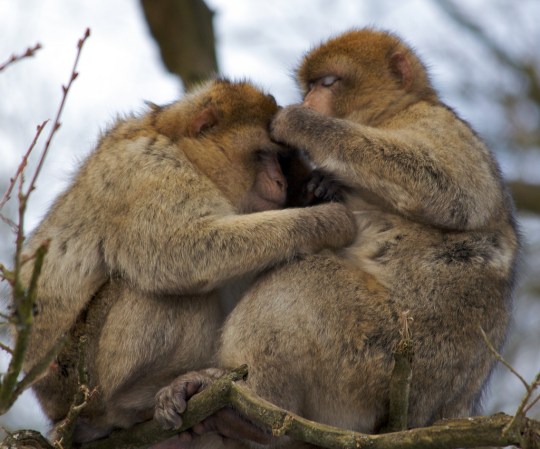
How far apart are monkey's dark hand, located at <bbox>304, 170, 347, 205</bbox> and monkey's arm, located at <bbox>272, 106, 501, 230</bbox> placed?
7.4 inches

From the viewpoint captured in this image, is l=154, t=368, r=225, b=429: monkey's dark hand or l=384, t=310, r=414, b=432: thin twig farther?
l=154, t=368, r=225, b=429: monkey's dark hand

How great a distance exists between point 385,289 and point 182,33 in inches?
195

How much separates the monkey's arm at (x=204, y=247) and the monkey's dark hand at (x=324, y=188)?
561 millimetres

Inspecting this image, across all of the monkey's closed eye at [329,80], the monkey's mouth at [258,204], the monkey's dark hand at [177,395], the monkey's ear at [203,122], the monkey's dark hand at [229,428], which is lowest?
the monkey's dark hand at [229,428]

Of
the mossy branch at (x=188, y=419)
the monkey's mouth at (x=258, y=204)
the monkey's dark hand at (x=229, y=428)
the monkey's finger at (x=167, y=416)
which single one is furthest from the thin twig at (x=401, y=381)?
the monkey's mouth at (x=258, y=204)

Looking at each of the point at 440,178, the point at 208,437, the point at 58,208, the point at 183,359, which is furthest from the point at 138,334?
the point at 440,178

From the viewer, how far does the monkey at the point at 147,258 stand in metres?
6.20

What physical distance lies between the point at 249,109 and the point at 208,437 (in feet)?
8.21

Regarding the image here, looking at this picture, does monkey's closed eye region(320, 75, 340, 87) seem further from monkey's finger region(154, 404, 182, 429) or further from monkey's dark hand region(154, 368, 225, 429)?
monkey's finger region(154, 404, 182, 429)

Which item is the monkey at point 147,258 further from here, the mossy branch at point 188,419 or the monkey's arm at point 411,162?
the monkey's arm at point 411,162

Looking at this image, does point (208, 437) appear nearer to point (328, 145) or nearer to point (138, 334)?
point (138, 334)

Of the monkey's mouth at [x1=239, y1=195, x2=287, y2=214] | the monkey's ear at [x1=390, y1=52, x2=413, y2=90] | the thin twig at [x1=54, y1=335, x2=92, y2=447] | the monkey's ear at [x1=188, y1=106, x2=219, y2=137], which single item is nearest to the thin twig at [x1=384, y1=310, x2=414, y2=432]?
the monkey's mouth at [x1=239, y1=195, x2=287, y2=214]

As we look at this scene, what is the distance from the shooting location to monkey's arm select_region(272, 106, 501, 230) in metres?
6.47

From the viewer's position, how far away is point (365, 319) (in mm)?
6039
